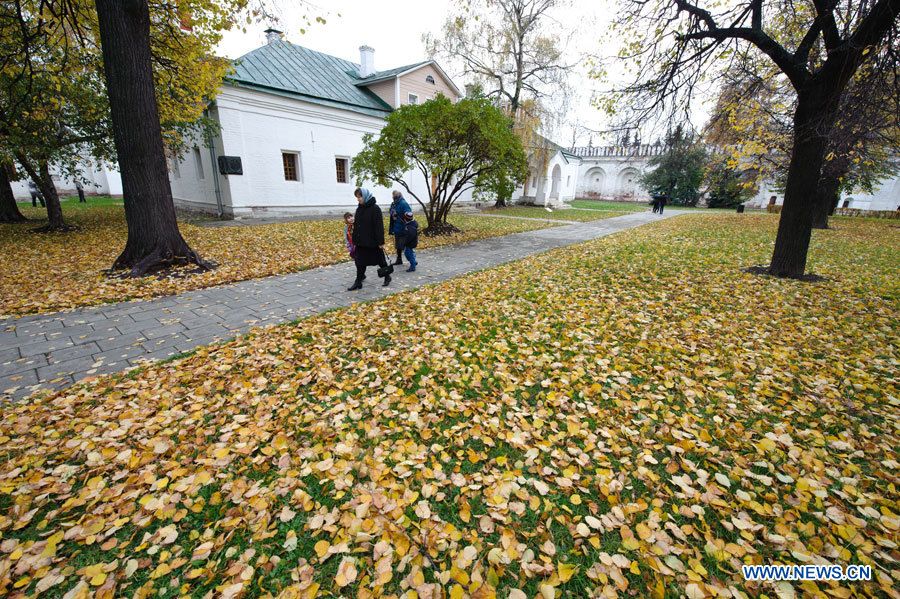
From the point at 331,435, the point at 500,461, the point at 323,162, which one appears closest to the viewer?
the point at 500,461

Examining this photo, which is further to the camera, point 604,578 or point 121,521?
point 121,521

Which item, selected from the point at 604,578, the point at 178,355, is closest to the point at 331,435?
the point at 604,578

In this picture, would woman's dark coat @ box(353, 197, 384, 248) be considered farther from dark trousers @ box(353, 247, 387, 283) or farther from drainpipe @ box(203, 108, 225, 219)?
drainpipe @ box(203, 108, 225, 219)

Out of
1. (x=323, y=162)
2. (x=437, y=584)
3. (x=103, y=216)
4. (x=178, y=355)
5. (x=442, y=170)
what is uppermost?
(x=323, y=162)

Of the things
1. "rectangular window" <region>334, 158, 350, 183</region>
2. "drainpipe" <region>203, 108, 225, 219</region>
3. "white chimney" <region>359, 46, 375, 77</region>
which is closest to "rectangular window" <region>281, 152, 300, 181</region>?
"rectangular window" <region>334, 158, 350, 183</region>

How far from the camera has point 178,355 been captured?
4441mm

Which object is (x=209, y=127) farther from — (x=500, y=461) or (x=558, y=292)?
(x=500, y=461)

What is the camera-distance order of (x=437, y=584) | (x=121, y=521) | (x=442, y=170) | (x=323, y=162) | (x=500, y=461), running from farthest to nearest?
(x=323, y=162), (x=442, y=170), (x=500, y=461), (x=121, y=521), (x=437, y=584)

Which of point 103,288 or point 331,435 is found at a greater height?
point 103,288

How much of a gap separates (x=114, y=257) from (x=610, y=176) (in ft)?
184

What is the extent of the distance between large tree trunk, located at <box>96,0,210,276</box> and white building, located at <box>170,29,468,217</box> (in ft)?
26.5

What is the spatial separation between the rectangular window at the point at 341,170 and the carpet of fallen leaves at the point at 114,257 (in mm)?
5769

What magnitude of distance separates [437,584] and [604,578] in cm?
93

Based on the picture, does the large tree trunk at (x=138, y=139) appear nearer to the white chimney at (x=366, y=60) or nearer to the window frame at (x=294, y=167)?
the window frame at (x=294, y=167)
